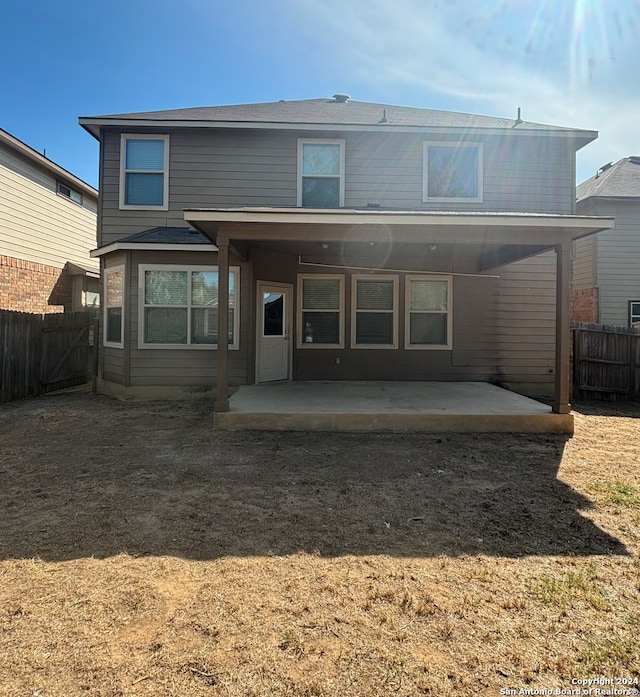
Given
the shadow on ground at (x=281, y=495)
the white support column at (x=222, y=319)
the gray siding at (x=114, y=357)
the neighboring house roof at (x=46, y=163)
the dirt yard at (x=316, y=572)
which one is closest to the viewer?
the dirt yard at (x=316, y=572)

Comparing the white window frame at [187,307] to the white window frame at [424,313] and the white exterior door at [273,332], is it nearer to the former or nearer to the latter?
the white exterior door at [273,332]

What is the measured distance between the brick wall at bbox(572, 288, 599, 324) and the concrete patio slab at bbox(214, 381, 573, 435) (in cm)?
760

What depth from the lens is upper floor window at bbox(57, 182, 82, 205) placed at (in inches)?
517

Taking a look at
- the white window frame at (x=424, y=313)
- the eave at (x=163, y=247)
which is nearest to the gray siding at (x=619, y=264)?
the white window frame at (x=424, y=313)

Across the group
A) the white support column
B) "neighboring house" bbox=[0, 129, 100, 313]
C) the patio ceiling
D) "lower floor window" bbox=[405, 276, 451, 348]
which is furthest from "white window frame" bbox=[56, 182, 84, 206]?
"lower floor window" bbox=[405, 276, 451, 348]

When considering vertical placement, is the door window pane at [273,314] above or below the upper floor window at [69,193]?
below

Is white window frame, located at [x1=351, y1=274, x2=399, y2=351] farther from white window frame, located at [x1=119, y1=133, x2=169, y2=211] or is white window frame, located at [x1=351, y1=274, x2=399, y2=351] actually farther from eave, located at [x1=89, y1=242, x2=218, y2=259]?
white window frame, located at [x1=119, y1=133, x2=169, y2=211]

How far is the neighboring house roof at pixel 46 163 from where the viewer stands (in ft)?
34.7

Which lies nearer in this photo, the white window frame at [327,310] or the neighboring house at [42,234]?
the white window frame at [327,310]

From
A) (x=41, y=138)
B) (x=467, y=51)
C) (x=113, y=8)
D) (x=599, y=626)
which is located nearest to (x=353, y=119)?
(x=467, y=51)

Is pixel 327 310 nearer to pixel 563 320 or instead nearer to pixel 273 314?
pixel 273 314

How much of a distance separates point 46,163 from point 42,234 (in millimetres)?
1940

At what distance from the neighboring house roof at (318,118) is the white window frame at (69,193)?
5.34 meters

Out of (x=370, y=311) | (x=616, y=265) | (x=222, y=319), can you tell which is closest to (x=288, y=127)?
(x=370, y=311)
